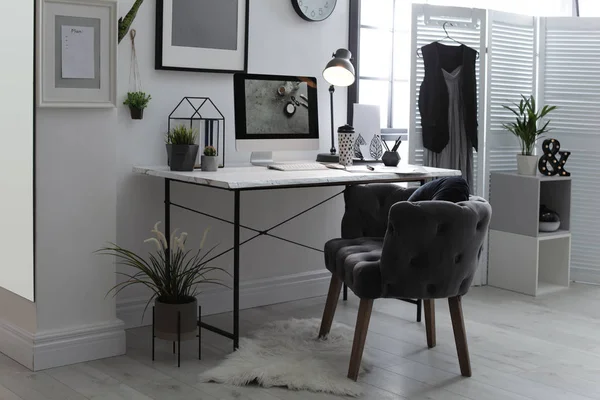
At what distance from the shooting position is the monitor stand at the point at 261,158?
162 inches

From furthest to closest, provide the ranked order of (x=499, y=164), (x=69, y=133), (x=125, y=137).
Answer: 1. (x=499, y=164)
2. (x=125, y=137)
3. (x=69, y=133)

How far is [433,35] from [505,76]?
581 mm

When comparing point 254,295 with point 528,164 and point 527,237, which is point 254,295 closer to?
point 527,237

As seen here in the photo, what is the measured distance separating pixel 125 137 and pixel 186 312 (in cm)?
95

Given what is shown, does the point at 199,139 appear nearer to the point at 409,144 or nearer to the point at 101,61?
the point at 101,61

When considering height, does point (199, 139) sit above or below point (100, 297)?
above

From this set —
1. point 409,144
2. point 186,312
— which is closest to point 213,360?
point 186,312

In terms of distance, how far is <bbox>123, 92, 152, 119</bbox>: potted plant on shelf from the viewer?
379 centimetres

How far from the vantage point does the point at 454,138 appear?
4785 mm

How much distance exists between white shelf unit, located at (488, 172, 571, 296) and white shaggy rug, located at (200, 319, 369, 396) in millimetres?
1459

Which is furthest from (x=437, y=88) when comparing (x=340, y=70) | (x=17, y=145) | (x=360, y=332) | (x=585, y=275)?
(x=17, y=145)

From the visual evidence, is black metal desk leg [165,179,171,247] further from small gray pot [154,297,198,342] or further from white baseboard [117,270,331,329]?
small gray pot [154,297,198,342]

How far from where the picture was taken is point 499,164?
5.05 meters

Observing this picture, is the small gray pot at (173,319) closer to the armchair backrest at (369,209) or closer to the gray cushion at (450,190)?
the armchair backrest at (369,209)
